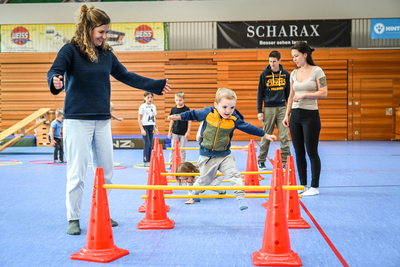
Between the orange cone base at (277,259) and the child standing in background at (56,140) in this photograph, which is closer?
the orange cone base at (277,259)

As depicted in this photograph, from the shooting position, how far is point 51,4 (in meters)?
12.2

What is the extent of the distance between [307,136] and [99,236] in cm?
254

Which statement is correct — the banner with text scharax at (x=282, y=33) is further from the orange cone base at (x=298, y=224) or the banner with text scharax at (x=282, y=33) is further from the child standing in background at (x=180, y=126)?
the orange cone base at (x=298, y=224)

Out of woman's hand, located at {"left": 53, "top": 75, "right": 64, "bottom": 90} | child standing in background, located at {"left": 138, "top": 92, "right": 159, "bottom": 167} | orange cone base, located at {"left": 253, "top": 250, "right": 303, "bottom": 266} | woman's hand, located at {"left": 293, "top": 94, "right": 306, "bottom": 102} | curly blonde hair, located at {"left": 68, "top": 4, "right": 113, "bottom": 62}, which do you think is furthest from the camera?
child standing in background, located at {"left": 138, "top": 92, "right": 159, "bottom": 167}

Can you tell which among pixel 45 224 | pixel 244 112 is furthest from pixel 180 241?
pixel 244 112

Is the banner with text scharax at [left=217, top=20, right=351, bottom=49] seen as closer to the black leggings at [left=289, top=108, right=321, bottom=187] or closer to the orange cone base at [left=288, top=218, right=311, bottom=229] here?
the black leggings at [left=289, top=108, right=321, bottom=187]

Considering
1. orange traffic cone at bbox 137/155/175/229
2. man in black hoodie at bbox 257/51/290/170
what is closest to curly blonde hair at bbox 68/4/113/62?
orange traffic cone at bbox 137/155/175/229

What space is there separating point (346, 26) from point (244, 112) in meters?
4.28

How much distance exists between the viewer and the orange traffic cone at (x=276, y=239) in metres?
2.02

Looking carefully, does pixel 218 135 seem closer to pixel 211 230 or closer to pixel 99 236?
pixel 211 230

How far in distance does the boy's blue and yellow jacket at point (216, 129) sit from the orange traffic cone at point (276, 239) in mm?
1022

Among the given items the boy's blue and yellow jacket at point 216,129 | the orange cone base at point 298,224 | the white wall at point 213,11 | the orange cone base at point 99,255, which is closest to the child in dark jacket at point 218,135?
the boy's blue and yellow jacket at point 216,129

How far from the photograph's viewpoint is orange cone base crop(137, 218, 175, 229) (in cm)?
275

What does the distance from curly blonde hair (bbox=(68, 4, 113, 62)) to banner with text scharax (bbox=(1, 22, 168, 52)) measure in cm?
952
